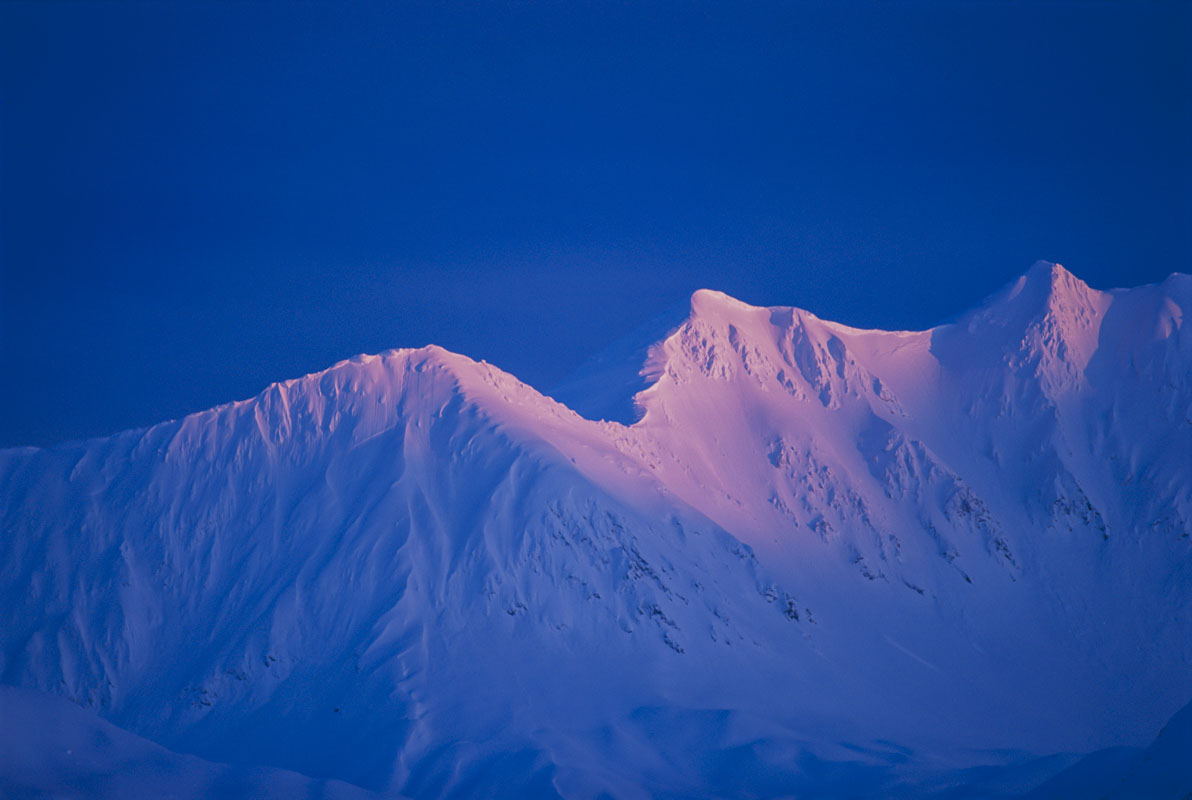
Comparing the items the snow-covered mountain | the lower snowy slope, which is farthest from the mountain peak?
the lower snowy slope

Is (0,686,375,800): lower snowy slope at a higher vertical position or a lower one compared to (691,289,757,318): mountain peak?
lower

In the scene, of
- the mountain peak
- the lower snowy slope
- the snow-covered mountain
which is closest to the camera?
the lower snowy slope

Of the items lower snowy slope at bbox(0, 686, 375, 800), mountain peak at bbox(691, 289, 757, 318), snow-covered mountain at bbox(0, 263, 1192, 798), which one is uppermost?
mountain peak at bbox(691, 289, 757, 318)

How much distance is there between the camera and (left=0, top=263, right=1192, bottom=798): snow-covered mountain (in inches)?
3802

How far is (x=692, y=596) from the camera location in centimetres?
11300

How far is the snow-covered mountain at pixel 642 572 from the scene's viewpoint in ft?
317

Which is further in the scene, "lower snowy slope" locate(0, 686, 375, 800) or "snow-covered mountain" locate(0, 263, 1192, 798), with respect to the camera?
"snow-covered mountain" locate(0, 263, 1192, 798)

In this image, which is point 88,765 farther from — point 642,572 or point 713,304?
point 713,304

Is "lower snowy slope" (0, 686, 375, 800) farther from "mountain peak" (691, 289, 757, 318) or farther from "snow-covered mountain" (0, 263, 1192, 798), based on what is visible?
"mountain peak" (691, 289, 757, 318)

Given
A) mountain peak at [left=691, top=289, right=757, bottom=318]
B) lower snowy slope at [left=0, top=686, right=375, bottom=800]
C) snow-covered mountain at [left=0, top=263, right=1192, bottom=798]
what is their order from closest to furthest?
lower snowy slope at [left=0, top=686, right=375, bottom=800] < snow-covered mountain at [left=0, top=263, right=1192, bottom=798] < mountain peak at [left=691, top=289, right=757, bottom=318]

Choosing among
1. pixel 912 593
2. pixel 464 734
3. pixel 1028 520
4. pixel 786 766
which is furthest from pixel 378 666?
pixel 1028 520

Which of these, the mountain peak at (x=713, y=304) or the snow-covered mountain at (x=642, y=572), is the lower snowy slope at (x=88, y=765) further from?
the mountain peak at (x=713, y=304)

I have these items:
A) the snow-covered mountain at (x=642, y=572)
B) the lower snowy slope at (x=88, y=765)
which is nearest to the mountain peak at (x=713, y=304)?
the snow-covered mountain at (x=642, y=572)

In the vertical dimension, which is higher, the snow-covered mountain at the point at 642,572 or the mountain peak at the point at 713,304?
the mountain peak at the point at 713,304
